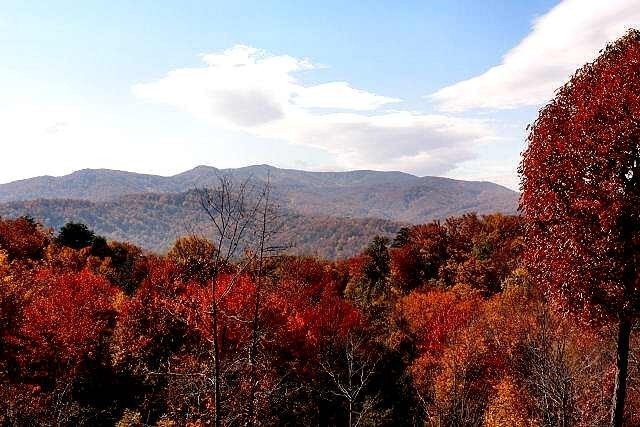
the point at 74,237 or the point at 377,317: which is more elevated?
the point at 74,237

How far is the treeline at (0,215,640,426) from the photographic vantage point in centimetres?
2350

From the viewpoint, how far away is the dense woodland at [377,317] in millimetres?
11961

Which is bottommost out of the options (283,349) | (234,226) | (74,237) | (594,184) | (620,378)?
(283,349)

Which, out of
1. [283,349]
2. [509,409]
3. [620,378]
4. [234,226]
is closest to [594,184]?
[620,378]

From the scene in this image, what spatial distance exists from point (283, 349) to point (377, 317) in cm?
1617

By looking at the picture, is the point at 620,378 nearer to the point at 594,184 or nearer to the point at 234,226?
the point at 594,184

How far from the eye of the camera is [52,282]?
42281mm

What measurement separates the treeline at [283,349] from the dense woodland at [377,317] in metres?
0.20

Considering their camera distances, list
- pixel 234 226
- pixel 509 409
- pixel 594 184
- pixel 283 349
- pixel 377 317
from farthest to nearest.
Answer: pixel 377 317 < pixel 283 349 < pixel 509 409 < pixel 234 226 < pixel 594 184

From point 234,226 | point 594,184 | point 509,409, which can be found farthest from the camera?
point 509,409

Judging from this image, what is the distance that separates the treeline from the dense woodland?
199 mm

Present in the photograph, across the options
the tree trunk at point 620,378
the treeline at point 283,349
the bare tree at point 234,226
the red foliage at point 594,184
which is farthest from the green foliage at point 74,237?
the tree trunk at point 620,378

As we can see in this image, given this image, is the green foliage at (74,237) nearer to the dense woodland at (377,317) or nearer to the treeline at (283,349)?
the dense woodland at (377,317)

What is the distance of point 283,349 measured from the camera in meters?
38.8
